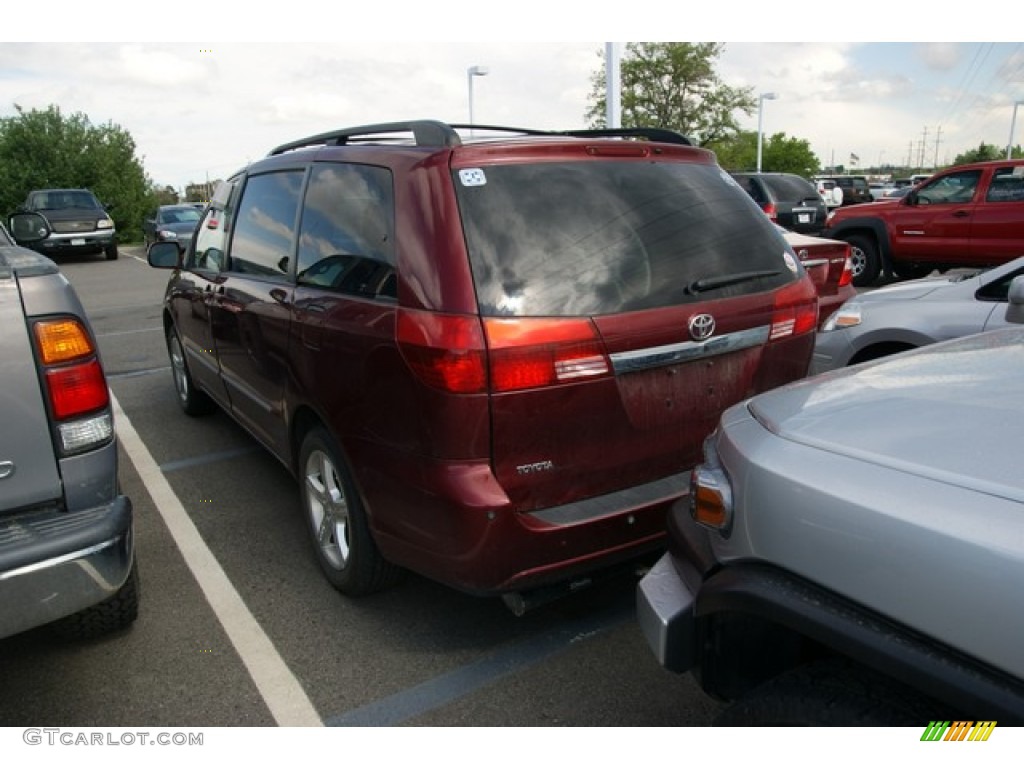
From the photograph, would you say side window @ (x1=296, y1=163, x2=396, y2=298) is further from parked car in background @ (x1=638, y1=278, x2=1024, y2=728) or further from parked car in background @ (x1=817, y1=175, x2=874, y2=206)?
parked car in background @ (x1=817, y1=175, x2=874, y2=206)

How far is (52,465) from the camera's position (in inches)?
94.6

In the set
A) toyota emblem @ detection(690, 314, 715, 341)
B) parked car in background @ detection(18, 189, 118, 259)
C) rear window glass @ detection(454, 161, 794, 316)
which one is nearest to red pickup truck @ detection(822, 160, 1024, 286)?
rear window glass @ detection(454, 161, 794, 316)

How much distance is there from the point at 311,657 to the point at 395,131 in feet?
6.57

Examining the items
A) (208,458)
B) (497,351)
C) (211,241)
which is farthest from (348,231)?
(208,458)

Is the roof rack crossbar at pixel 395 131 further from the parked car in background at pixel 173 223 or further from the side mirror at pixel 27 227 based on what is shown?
the parked car in background at pixel 173 223

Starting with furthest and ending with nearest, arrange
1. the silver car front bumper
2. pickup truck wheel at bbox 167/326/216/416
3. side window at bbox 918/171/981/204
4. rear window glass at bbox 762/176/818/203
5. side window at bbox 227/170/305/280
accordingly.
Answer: rear window glass at bbox 762/176/818/203, side window at bbox 918/171/981/204, pickup truck wheel at bbox 167/326/216/416, side window at bbox 227/170/305/280, the silver car front bumper

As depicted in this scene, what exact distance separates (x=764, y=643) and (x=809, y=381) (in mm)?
718

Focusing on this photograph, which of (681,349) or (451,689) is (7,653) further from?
(681,349)

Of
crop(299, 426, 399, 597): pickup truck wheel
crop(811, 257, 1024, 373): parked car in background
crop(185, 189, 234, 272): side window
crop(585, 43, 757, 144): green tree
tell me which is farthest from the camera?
crop(585, 43, 757, 144): green tree

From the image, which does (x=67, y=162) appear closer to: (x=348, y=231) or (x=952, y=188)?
(x=952, y=188)

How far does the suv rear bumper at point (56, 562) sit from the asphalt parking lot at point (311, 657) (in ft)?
1.57

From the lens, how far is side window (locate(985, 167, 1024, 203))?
991 centimetres

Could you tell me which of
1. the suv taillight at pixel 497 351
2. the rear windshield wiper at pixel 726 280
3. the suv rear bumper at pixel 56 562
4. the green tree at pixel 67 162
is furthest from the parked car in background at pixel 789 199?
the green tree at pixel 67 162

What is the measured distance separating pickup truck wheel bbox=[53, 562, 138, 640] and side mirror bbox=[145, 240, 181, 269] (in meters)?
3.12
